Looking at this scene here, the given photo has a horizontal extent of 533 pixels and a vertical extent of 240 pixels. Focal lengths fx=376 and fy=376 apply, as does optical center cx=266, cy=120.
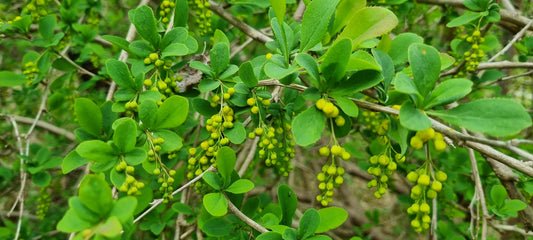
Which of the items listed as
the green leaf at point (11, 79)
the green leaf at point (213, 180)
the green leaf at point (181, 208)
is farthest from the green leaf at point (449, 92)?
the green leaf at point (11, 79)

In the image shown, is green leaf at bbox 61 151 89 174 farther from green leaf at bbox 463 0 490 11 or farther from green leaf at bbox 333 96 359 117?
green leaf at bbox 463 0 490 11

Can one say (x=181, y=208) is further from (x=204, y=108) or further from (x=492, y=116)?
(x=492, y=116)

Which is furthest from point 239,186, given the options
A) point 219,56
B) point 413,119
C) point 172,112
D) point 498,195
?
point 498,195

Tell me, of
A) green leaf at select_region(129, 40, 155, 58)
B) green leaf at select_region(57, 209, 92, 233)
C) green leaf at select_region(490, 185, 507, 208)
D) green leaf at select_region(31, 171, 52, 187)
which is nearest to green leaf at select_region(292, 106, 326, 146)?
green leaf at select_region(57, 209, 92, 233)

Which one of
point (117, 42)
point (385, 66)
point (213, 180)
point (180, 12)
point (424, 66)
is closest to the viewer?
point (424, 66)

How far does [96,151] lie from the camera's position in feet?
3.54

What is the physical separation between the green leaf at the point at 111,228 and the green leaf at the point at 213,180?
1.37 feet

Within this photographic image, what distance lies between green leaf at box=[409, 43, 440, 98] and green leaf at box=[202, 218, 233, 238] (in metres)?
0.93

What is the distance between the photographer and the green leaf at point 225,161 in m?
1.21

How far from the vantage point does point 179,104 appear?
119 cm

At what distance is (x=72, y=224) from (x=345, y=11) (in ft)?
3.24

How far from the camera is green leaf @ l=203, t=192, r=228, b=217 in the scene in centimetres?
120

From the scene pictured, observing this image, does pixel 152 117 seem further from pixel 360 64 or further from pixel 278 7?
pixel 360 64

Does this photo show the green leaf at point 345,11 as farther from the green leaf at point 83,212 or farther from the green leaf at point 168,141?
the green leaf at point 83,212
